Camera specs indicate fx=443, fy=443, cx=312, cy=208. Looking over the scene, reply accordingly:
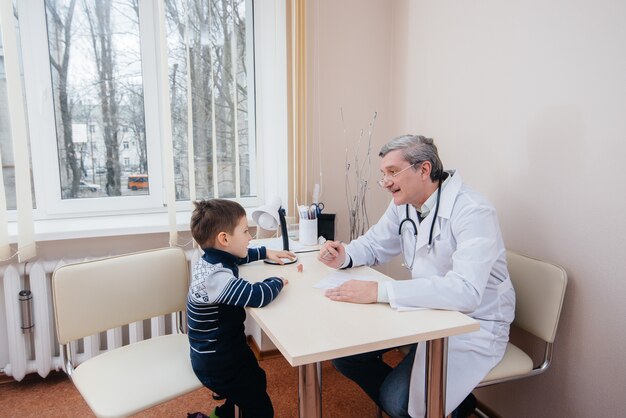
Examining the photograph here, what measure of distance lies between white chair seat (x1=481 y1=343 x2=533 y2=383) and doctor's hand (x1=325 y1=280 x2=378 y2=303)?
0.51m

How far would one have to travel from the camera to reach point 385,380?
151 cm

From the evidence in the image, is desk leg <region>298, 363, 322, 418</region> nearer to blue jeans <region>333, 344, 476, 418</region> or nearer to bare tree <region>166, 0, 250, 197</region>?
blue jeans <region>333, 344, 476, 418</region>

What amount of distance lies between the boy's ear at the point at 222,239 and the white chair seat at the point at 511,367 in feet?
3.13

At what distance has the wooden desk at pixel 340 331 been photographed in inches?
40.3

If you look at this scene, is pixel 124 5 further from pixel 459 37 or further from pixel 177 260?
pixel 459 37

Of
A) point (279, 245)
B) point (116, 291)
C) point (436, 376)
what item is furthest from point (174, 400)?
point (436, 376)

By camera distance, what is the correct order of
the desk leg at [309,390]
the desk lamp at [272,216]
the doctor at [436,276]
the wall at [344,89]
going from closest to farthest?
1. the desk leg at [309,390]
2. the doctor at [436,276]
3. the desk lamp at [272,216]
4. the wall at [344,89]

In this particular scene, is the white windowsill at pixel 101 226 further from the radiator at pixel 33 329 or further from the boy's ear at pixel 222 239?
the boy's ear at pixel 222 239

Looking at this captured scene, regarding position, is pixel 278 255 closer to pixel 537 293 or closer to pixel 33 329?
pixel 537 293

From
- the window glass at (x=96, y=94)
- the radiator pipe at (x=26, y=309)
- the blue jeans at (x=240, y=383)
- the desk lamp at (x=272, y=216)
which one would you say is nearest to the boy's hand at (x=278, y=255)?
the desk lamp at (x=272, y=216)

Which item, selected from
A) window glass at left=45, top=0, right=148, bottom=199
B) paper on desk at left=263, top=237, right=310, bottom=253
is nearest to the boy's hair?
paper on desk at left=263, top=237, right=310, bottom=253

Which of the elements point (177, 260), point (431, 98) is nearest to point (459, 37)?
point (431, 98)

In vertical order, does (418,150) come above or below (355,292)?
above

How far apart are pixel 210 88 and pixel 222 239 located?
1.07m
